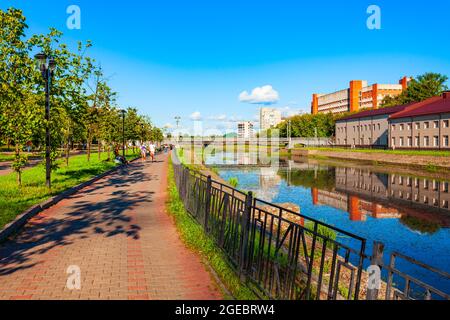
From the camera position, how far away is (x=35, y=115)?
13.9 metres

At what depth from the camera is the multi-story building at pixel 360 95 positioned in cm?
13075

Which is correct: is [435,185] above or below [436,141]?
below

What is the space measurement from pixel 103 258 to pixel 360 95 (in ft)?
477

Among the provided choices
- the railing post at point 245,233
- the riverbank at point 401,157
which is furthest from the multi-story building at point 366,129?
the railing post at point 245,233

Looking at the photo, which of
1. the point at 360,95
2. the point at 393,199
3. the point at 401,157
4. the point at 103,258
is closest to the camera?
the point at 103,258

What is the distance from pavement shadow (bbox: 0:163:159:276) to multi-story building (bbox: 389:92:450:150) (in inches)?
1794

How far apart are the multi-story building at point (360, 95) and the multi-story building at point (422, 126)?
60577mm

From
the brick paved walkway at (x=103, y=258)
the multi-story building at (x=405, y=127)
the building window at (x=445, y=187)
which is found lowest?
the building window at (x=445, y=187)

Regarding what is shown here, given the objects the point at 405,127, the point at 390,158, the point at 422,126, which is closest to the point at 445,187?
the point at 390,158

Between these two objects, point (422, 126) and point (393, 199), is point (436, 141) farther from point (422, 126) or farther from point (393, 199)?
point (393, 199)

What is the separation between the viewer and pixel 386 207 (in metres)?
20.8

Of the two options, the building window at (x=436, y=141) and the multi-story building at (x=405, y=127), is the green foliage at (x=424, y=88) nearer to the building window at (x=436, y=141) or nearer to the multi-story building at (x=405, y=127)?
the multi-story building at (x=405, y=127)

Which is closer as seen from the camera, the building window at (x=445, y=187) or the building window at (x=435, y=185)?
the building window at (x=445, y=187)

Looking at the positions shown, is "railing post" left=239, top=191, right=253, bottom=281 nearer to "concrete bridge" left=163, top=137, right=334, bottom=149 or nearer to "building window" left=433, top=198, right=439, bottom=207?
"building window" left=433, top=198, right=439, bottom=207
